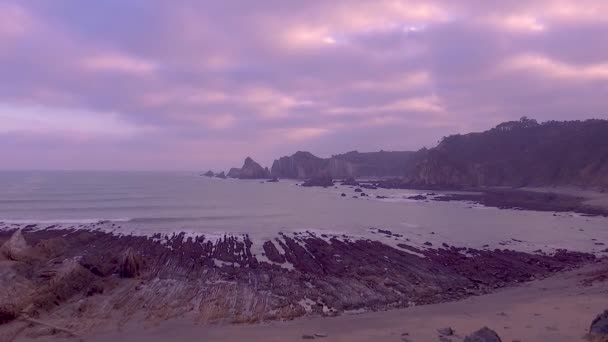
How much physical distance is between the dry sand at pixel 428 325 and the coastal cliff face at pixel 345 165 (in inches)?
5240

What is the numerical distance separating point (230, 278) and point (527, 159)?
307ft

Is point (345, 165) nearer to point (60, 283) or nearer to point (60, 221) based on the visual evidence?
point (60, 221)

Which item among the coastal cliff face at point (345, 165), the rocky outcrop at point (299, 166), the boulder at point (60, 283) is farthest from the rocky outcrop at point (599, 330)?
the rocky outcrop at point (299, 166)

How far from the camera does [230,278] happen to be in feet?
64.7

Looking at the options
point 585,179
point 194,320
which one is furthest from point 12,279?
point 585,179

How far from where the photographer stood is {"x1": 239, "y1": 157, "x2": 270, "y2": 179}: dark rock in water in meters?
168

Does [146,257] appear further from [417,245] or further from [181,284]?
[417,245]

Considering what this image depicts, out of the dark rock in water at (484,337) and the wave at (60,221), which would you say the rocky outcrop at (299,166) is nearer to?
the wave at (60,221)

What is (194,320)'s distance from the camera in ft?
47.2

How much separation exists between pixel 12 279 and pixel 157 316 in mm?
5993

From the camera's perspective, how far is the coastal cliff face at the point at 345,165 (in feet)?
525

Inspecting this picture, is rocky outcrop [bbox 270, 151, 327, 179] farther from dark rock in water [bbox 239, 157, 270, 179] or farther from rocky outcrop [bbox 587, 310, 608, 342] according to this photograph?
rocky outcrop [bbox 587, 310, 608, 342]

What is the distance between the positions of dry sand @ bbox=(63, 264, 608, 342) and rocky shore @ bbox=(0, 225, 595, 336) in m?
0.91

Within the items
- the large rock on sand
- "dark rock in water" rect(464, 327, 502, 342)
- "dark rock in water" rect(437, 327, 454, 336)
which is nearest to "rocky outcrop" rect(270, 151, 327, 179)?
the large rock on sand
